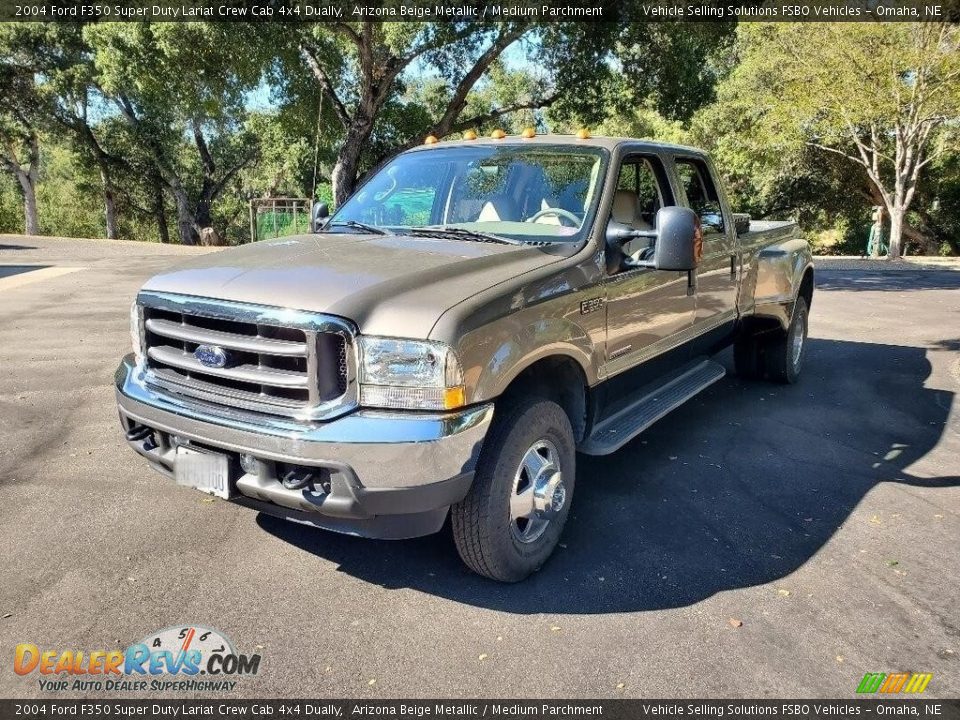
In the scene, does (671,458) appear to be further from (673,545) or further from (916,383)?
(916,383)

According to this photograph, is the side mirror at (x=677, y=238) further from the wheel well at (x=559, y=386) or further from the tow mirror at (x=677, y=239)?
the wheel well at (x=559, y=386)

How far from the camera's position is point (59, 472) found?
14.8 ft

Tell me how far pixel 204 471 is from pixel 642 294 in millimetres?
2437

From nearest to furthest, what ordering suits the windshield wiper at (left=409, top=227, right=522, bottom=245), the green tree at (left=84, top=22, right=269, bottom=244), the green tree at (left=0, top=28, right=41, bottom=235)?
the windshield wiper at (left=409, top=227, right=522, bottom=245) → the green tree at (left=84, top=22, right=269, bottom=244) → the green tree at (left=0, top=28, right=41, bottom=235)

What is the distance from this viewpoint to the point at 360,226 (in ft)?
14.2

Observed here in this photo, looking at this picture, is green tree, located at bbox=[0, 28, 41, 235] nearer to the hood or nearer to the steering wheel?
the hood

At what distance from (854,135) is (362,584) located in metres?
23.7

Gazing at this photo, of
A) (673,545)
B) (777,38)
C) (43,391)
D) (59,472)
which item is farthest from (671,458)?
(777,38)

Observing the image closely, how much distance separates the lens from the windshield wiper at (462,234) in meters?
3.81

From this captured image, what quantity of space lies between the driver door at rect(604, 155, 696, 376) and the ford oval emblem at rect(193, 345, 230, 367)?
1.87 meters

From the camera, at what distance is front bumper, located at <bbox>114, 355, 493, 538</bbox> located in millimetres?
2773

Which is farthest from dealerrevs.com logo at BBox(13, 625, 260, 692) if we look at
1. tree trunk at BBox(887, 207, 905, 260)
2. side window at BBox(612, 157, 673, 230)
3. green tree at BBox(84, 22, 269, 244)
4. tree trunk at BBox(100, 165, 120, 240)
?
tree trunk at BBox(100, 165, 120, 240)

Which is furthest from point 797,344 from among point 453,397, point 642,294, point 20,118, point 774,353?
point 20,118

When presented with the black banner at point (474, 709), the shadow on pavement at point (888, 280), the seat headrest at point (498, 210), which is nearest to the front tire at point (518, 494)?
the black banner at point (474, 709)
